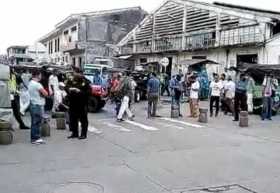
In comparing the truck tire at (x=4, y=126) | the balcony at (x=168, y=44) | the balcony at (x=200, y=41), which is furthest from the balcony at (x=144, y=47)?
the truck tire at (x=4, y=126)

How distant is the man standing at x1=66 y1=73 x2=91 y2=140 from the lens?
12234 mm

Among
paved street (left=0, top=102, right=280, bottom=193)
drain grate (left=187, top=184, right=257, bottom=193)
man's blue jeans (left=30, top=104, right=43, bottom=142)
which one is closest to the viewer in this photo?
drain grate (left=187, top=184, right=257, bottom=193)

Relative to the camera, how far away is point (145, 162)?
364 inches

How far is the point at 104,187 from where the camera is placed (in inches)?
288

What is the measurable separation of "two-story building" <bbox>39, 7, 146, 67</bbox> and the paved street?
38136 mm

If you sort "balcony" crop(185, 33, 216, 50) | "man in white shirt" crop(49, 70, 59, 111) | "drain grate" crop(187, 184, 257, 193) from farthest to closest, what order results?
"balcony" crop(185, 33, 216, 50) < "man in white shirt" crop(49, 70, 59, 111) < "drain grate" crop(187, 184, 257, 193)

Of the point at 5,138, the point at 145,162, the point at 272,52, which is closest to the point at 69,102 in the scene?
the point at 5,138

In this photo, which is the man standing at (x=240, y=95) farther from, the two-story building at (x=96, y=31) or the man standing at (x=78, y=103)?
the two-story building at (x=96, y=31)

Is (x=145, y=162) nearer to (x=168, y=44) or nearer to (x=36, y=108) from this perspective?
(x=36, y=108)

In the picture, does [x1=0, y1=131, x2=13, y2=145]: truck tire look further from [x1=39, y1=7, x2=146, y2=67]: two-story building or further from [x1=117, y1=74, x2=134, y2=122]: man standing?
[x1=39, y1=7, x2=146, y2=67]: two-story building

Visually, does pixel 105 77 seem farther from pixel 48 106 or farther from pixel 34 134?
pixel 34 134

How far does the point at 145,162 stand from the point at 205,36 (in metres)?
26.3

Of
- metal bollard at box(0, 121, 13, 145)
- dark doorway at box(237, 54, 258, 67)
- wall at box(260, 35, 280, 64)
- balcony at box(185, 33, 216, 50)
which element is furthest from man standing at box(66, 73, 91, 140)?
balcony at box(185, 33, 216, 50)

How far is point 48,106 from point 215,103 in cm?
696
